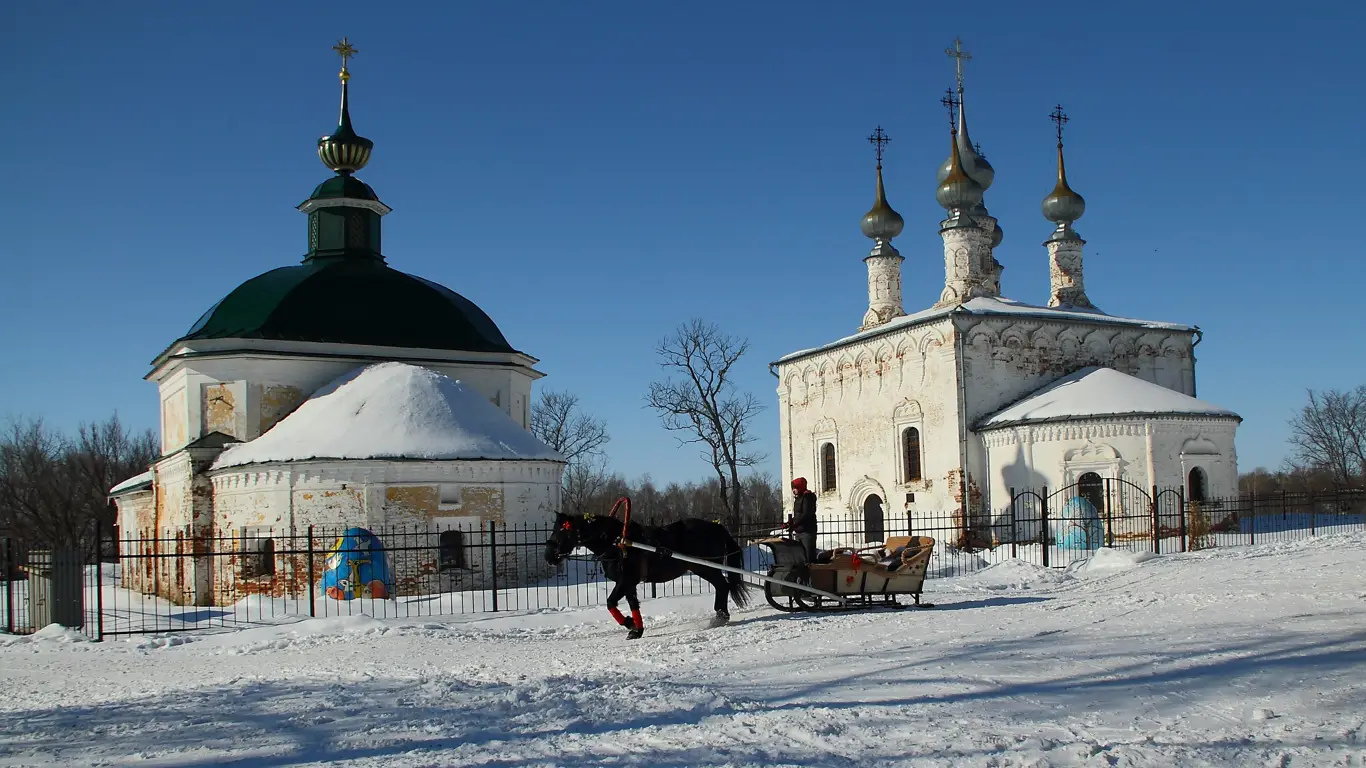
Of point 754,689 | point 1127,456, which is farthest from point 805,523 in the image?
point 1127,456

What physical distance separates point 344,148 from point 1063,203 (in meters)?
20.7

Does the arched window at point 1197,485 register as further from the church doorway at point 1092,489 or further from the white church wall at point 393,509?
the white church wall at point 393,509

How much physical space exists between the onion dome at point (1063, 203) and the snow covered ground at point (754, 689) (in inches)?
877

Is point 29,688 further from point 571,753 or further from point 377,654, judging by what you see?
point 571,753

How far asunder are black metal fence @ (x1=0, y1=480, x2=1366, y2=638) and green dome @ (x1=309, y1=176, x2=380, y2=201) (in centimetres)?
930

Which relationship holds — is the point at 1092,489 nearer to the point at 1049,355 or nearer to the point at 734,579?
the point at 1049,355

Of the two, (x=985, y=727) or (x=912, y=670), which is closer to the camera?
(x=985, y=727)

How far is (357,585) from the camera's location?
62.5 ft

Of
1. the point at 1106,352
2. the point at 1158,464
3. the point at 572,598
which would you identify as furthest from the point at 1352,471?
the point at 572,598

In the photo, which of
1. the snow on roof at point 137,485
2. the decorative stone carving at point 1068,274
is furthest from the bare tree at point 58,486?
the decorative stone carving at point 1068,274

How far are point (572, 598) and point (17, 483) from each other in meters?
41.3

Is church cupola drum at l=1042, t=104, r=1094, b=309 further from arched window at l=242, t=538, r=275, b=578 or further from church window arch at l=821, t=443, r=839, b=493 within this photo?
arched window at l=242, t=538, r=275, b=578

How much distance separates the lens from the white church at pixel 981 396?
84.6ft

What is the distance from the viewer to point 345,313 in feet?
79.2
